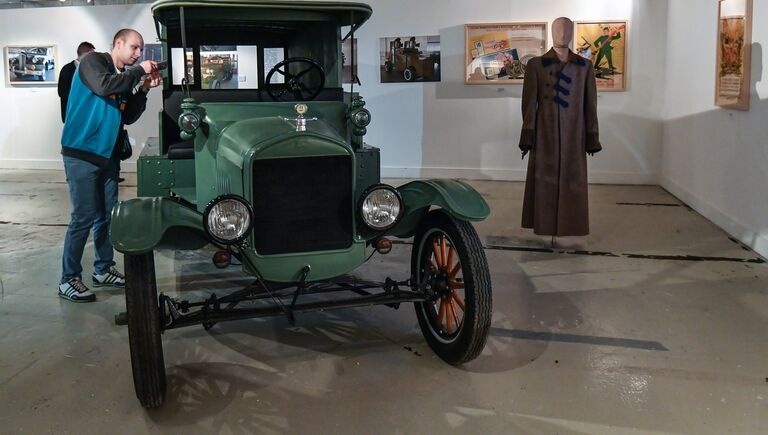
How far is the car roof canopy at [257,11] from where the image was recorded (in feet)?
10.7

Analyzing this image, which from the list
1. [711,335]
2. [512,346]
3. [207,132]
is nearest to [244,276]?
[207,132]

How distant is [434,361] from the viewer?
2822 millimetres

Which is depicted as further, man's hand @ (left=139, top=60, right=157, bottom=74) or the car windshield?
the car windshield

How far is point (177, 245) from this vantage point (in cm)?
274

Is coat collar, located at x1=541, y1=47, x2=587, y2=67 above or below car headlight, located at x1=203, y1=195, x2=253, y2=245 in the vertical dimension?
above

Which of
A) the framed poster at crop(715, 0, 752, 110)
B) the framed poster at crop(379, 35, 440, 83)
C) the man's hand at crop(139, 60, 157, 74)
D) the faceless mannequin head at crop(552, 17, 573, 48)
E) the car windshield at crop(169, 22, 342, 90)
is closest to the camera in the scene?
the man's hand at crop(139, 60, 157, 74)

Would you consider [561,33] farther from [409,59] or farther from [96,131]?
[409,59]

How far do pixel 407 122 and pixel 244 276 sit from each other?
464 cm

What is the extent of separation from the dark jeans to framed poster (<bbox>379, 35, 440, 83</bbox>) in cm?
506

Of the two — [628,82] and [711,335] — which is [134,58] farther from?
[628,82]

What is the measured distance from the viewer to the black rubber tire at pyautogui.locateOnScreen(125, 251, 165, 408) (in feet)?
7.76

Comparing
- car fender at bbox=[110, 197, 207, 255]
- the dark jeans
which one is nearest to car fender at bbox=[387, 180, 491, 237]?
car fender at bbox=[110, 197, 207, 255]

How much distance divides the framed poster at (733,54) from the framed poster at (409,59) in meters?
3.44

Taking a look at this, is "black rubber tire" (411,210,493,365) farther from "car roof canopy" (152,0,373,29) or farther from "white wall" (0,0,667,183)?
"white wall" (0,0,667,183)
